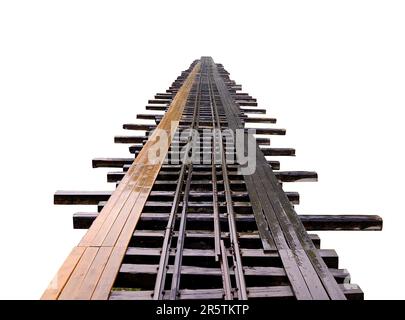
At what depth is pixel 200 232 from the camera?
3734 millimetres

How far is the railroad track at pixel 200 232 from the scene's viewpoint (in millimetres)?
2982

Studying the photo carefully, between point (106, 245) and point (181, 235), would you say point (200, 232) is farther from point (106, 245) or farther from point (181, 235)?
point (106, 245)

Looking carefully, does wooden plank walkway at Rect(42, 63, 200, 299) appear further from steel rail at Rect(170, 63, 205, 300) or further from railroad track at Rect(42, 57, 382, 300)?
steel rail at Rect(170, 63, 205, 300)

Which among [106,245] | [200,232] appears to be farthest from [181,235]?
[106,245]

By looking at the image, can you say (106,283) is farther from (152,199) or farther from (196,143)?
(196,143)

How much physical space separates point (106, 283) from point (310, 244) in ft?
5.58

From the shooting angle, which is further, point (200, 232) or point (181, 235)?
point (200, 232)

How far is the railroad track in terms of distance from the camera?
2.98 metres

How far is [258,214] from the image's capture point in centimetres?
407

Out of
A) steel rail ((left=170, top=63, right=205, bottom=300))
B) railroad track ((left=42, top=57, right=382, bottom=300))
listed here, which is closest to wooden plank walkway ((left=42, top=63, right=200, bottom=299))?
railroad track ((left=42, top=57, right=382, bottom=300))

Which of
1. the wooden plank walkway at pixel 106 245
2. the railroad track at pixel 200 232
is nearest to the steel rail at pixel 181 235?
the railroad track at pixel 200 232

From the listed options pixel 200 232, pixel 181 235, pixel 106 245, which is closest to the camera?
pixel 106 245
